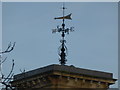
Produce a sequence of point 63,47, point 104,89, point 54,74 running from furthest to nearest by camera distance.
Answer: point 63,47 < point 104,89 < point 54,74

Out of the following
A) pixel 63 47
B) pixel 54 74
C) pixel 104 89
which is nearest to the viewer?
pixel 54 74

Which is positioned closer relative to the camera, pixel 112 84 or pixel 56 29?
pixel 112 84

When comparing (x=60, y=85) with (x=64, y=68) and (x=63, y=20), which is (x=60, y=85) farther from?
(x=63, y=20)

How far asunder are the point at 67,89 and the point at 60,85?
2.13ft

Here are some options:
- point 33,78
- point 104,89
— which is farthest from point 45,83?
point 104,89

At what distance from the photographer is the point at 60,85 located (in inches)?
1302

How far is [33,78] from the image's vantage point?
33.8 m

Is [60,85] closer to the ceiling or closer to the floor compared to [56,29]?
closer to the floor

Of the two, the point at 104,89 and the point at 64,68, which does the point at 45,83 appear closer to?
the point at 64,68

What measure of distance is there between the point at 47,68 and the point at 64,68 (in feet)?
3.92

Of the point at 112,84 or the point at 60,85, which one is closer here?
the point at 60,85

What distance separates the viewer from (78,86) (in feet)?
111

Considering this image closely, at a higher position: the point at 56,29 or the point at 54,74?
the point at 56,29

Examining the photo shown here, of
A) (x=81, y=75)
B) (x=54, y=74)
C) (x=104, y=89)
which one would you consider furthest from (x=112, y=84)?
(x=54, y=74)
